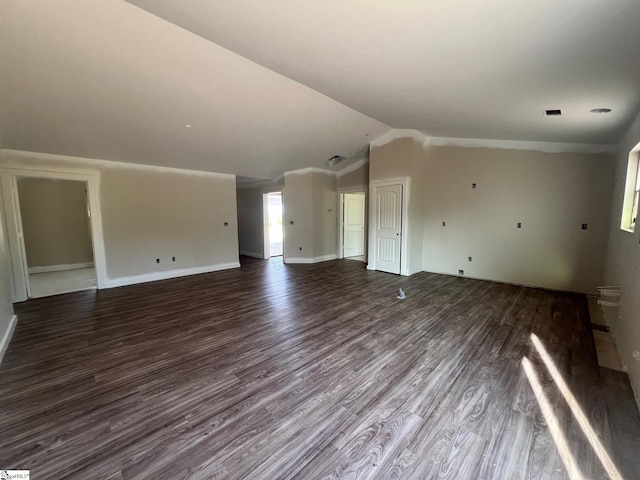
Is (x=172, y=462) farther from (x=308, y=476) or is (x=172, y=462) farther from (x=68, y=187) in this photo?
(x=68, y=187)

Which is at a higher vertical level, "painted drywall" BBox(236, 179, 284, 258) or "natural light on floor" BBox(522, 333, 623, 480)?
"painted drywall" BBox(236, 179, 284, 258)

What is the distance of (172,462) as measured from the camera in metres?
1.54

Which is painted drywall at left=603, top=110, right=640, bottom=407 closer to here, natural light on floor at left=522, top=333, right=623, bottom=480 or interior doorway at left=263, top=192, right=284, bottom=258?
natural light on floor at left=522, top=333, right=623, bottom=480

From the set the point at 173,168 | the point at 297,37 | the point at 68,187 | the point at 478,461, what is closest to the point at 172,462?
the point at 478,461

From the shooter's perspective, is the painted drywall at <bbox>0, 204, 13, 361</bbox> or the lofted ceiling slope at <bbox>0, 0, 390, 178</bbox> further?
the painted drywall at <bbox>0, 204, 13, 361</bbox>

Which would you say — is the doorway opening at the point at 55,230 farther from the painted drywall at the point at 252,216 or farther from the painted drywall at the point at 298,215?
the painted drywall at the point at 298,215

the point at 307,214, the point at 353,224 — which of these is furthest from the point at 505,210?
the point at 307,214

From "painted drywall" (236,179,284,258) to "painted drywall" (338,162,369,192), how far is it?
5.92 feet

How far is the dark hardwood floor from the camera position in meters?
1.56

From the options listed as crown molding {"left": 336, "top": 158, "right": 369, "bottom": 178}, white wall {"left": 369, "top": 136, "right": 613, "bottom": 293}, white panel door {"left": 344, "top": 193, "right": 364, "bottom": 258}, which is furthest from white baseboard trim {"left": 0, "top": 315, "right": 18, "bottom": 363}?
crown molding {"left": 336, "top": 158, "right": 369, "bottom": 178}

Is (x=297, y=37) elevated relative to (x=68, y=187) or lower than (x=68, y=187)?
elevated

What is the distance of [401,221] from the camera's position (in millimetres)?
5777

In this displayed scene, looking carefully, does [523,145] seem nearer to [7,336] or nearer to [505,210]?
[505,210]

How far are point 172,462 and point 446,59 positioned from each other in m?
3.44
